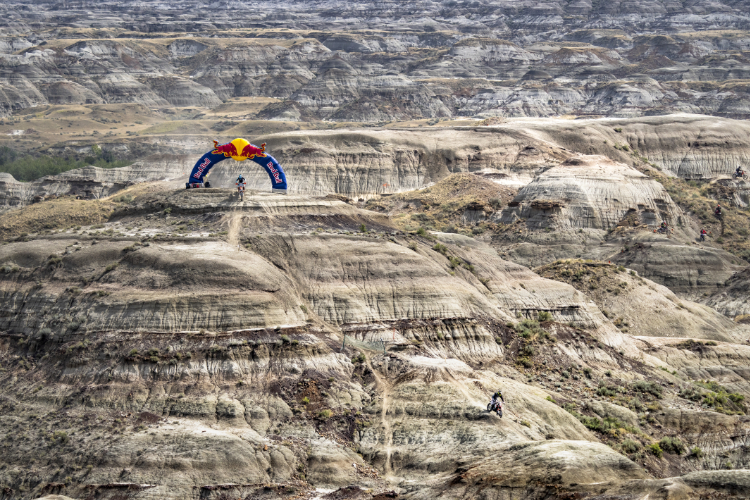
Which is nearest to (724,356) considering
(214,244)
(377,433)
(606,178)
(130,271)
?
(377,433)

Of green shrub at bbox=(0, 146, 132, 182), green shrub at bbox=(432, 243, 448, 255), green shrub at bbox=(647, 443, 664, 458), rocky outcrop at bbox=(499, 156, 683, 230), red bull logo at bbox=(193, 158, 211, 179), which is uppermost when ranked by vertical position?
red bull logo at bbox=(193, 158, 211, 179)

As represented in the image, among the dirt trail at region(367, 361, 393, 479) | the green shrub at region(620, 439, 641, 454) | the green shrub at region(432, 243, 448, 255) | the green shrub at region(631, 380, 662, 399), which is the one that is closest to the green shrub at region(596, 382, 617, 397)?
the green shrub at region(631, 380, 662, 399)

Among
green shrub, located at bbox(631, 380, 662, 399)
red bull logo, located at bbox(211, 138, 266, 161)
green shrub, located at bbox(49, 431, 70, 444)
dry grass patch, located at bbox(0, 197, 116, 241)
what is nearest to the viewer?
green shrub, located at bbox(49, 431, 70, 444)

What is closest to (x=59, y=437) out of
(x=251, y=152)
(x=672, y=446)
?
(x=251, y=152)

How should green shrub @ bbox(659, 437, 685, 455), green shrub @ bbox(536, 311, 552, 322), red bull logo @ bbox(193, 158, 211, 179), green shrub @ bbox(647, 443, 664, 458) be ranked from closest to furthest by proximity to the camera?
green shrub @ bbox(647, 443, 664, 458)
green shrub @ bbox(659, 437, 685, 455)
green shrub @ bbox(536, 311, 552, 322)
red bull logo @ bbox(193, 158, 211, 179)

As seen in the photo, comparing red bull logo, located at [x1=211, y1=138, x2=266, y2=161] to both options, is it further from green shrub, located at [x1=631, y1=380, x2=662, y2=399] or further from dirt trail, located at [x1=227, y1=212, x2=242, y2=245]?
green shrub, located at [x1=631, y1=380, x2=662, y2=399]

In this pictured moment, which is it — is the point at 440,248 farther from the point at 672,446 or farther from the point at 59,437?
the point at 59,437

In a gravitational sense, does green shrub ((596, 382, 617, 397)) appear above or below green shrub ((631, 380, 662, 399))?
above

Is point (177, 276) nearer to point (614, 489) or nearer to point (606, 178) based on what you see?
point (614, 489)

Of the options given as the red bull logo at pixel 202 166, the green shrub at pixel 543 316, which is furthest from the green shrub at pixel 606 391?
the red bull logo at pixel 202 166
